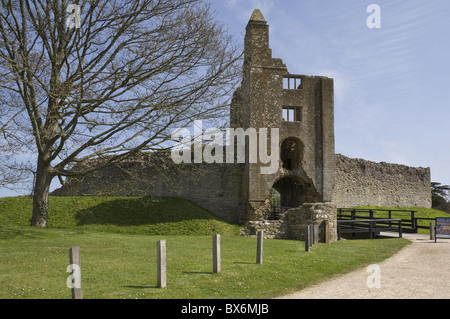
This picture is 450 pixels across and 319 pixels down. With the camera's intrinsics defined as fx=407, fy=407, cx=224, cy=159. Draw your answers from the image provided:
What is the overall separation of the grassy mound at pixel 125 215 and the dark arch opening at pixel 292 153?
21.0 ft

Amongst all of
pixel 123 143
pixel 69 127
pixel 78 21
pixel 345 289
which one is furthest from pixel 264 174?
pixel 345 289

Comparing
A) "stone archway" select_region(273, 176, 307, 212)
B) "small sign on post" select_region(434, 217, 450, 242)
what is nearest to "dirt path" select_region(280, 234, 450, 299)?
"small sign on post" select_region(434, 217, 450, 242)

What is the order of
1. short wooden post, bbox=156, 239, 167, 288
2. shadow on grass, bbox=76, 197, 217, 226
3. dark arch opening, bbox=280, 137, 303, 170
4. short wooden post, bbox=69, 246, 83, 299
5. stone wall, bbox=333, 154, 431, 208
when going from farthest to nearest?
stone wall, bbox=333, 154, 431, 208 < dark arch opening, bbox=280, 137, 303, 170 < shadow on grass, bbox=76, 197, 217, 226 < short wooden post, bbox=156, 239, 167, 288 < short wooden post, bbox=69, 246, 83, 299

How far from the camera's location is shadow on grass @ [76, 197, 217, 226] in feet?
67.8

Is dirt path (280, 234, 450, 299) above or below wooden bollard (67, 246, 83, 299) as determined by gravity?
below

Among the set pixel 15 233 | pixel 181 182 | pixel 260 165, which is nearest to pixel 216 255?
pixel 15 233

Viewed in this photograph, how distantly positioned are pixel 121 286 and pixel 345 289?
180 inches

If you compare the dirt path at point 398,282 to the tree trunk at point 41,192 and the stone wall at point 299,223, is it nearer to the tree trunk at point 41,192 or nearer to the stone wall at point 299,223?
the stone wall at point 299,223

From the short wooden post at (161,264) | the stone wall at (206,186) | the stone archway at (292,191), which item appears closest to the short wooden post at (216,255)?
the short wooden post at (161,264)

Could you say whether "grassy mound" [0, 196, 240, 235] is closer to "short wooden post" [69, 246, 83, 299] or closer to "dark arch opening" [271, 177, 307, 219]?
"dark arch opening" [271, 177, 307, 219]

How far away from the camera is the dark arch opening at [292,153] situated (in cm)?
2525

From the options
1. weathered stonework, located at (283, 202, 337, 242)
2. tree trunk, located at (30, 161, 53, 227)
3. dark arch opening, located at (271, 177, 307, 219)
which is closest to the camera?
tree trunk, located at (30, 161, 53, 227)

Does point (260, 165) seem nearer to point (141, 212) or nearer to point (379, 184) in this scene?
point (141, 212)

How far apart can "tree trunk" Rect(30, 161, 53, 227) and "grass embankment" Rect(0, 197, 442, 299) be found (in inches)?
33.2
